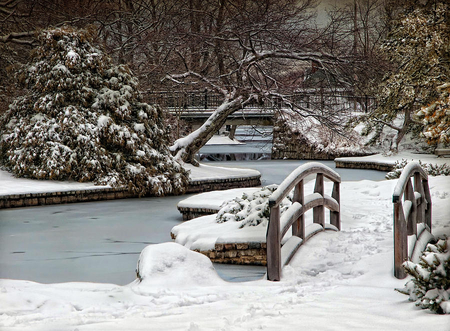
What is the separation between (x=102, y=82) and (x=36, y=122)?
6.64 ft

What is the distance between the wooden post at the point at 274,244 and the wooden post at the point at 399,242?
932mm

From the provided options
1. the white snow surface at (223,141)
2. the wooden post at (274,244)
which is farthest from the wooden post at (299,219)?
the white snow surface at (223,141)

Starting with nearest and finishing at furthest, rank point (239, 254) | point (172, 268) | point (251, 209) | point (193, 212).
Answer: point (172, 268)
point (239, 254)
point (251, 209)
point (193, 212)

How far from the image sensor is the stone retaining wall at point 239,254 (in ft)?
21.5

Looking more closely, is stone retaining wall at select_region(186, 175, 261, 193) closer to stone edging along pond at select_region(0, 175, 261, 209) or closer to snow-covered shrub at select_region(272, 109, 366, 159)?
stone edging along pond at select_region(0, 175, 261, 209)

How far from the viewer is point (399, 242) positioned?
13.7 ft

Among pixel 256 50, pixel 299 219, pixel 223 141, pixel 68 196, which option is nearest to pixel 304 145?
pixel 256 50

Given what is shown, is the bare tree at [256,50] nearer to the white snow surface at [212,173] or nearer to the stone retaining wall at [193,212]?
the white snow surface at [212,173]

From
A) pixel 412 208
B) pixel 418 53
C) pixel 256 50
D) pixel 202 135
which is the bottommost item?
pixel 412 208

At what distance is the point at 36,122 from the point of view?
12883mm

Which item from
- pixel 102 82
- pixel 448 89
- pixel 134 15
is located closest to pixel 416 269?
pixel 448 89

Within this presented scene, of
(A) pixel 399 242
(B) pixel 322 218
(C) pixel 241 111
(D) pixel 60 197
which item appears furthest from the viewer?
(C) pixel 241 111

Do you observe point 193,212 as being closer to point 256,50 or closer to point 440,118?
point 440,118

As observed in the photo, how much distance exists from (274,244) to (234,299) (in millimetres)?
745
